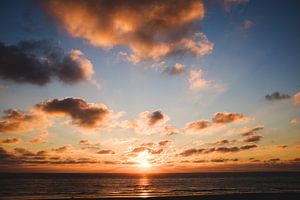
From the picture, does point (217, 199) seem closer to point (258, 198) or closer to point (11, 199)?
point (258, 198)

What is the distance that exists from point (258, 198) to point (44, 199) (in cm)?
3956

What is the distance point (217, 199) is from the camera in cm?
4931

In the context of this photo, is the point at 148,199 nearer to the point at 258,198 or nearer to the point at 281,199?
the point at 258,198

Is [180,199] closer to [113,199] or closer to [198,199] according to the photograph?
[198,199]

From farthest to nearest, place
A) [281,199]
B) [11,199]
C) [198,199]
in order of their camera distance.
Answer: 1. [11,199]
2. [198,199]
3. [281,199]

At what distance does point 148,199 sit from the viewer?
50.8 meters

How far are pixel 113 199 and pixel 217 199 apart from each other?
18852 millimetres

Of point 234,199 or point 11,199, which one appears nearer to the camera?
point 234,199

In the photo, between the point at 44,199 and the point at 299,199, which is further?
the point at 44,199

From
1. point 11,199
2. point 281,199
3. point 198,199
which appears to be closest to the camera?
point 281,199

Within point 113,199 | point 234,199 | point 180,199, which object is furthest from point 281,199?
point 113,199

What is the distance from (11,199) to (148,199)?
87.0 feet

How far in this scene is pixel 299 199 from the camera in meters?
47.8

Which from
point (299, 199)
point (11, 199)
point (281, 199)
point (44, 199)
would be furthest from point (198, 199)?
point (11, 199)
